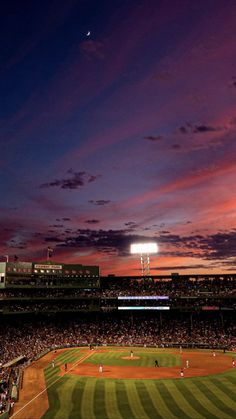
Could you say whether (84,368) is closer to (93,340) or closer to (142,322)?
(93,340)

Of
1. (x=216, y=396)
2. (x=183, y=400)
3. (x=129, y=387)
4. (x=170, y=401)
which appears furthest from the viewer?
(x=129, y=387)

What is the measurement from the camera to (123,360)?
187ft

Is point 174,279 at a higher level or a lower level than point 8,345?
higher

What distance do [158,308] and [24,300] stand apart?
2935 centimetres

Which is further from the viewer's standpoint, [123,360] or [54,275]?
[54,275]

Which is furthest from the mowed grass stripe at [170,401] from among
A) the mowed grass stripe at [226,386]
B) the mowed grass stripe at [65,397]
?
the mowed grass stripe at [65,397]

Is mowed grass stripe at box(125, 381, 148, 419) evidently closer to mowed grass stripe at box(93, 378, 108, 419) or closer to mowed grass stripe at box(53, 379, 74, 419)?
mowed grass stripe at box(93, 378, 108, 419)

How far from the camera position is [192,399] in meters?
36.0

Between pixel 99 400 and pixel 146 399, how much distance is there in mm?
4582

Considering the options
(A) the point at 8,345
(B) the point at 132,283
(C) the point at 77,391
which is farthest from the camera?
(B) the point at 132,283

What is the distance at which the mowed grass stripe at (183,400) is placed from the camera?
32125 millimetres

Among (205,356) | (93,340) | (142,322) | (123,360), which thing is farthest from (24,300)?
(205,356)

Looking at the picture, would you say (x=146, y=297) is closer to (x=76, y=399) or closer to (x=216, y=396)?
(x=216, y=396)

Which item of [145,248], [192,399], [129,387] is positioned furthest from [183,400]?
[145,248]
